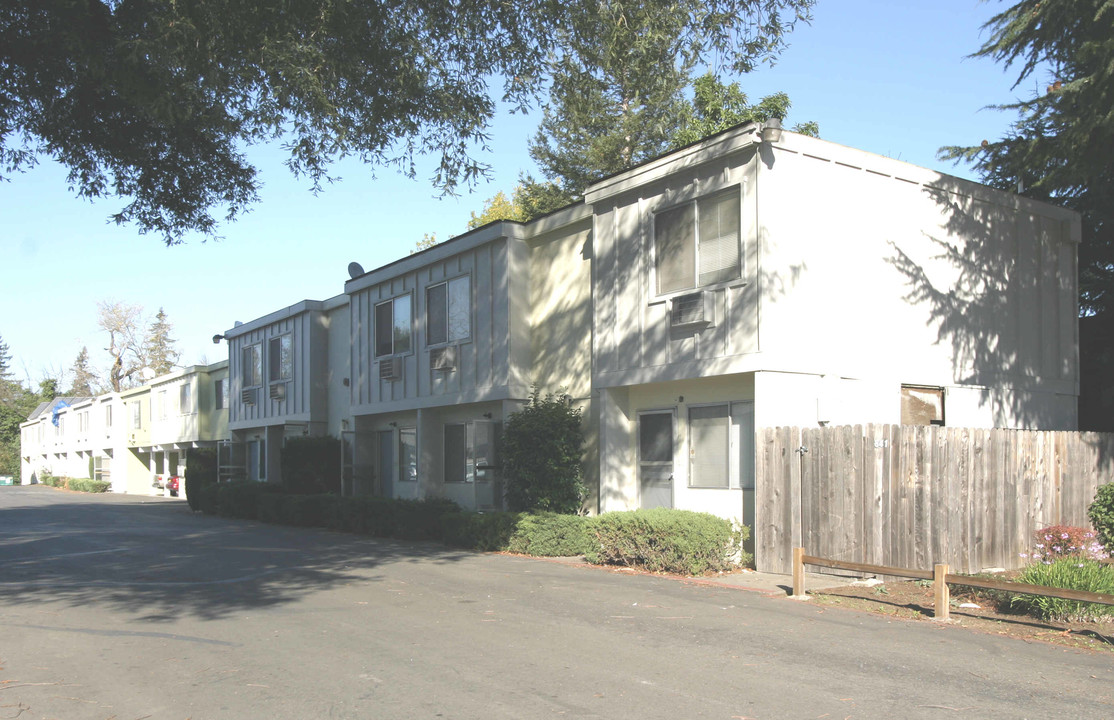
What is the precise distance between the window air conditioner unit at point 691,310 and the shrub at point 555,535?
358 cm

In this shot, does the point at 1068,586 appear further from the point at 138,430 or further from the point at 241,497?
the point at 138,430

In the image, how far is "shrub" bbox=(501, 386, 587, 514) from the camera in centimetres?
1680

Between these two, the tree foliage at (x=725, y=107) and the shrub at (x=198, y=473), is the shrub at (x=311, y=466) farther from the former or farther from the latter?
the tree foliage at (x=725, y=107)

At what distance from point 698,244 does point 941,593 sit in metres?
6.74

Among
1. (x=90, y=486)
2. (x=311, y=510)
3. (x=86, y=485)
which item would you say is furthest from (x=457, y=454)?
(x=86, y=485)

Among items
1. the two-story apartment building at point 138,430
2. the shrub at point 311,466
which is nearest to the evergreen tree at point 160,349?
the two-story apartment building at point 138,430

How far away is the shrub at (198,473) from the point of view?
2991cm

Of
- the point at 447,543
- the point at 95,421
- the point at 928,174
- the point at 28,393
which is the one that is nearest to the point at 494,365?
the point at 447,543

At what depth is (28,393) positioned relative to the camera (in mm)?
102125

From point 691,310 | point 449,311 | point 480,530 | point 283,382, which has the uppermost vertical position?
point 449,311

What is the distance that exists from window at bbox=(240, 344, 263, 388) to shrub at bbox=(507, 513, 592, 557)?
17.5m

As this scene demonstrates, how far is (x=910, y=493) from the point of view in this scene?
11.3 m

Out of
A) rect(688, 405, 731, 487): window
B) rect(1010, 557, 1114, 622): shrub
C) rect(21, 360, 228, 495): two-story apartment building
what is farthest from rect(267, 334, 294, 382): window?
rect(1010, 557, 1114, 622): shrub

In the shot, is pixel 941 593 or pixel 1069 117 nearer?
pixel 941 593
